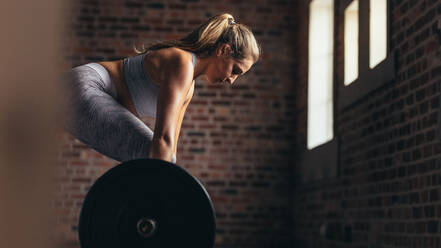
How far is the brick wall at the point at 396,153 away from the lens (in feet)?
9.42

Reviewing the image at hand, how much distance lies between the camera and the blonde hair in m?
2.12

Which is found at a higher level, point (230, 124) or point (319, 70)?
point (319, 70)

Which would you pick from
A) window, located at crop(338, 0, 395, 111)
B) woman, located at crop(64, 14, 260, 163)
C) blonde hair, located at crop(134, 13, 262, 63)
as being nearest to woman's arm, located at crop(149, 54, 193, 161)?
woman, located at crop(64, 14, 260, 163)

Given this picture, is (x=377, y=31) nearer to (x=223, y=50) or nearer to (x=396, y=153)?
(x=396, y=153)

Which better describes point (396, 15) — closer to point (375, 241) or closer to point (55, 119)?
point (375, 241)

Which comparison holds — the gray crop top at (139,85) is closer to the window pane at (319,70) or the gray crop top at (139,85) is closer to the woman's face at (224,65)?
the woman's face at (224,65)

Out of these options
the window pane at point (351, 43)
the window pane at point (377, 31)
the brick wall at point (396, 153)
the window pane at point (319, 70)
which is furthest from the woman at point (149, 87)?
the window pane at point (319, 70)

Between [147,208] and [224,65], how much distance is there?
0.66 metres

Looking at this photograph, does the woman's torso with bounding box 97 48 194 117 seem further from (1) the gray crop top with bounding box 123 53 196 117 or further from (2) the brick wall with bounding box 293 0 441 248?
(2) the brick wall with bounding box 293 0 441 248

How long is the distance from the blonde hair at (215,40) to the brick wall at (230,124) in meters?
3.68

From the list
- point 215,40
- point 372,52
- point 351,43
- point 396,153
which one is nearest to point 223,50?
point 215,40

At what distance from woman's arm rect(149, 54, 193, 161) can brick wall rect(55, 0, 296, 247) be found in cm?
381

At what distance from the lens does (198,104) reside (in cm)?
586

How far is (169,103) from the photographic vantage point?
1950 mm
